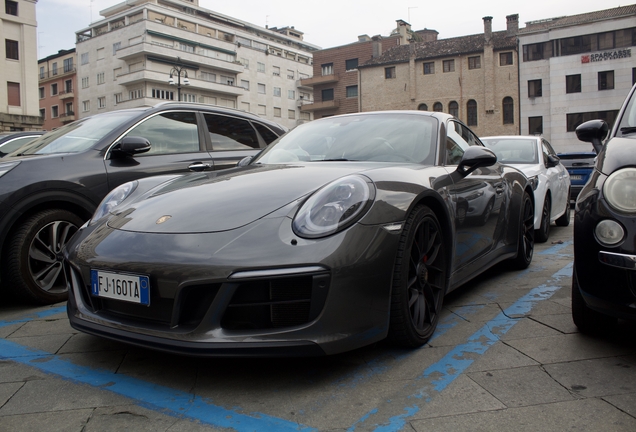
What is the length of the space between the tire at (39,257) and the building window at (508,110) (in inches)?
1951

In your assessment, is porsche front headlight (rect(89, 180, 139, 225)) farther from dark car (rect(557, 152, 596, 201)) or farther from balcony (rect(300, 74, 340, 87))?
balcony (rect(300, 74, 340, 87))

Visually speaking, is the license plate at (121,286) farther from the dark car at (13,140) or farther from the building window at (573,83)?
the building window at (573,83)

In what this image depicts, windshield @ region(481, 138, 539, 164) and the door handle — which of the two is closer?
the door handle

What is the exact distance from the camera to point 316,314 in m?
2.28

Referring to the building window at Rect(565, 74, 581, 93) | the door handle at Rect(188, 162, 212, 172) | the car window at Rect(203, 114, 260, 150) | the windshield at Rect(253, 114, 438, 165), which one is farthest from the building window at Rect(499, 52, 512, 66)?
the windshield at Rect(253, 114, 438, 165)

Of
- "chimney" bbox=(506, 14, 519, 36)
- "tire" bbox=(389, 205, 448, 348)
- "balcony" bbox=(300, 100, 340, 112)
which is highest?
"chimney" bbox=(506, 14, 519, 36)

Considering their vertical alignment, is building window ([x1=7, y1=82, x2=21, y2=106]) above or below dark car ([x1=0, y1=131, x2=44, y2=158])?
above

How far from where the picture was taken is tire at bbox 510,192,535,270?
16.1ft

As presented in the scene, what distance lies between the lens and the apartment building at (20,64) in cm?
3700

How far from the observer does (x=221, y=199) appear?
2758mm

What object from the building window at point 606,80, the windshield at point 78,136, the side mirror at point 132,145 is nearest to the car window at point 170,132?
the windshield at point 78,136

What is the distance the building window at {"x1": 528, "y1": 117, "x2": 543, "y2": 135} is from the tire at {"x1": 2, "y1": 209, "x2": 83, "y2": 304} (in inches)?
1904

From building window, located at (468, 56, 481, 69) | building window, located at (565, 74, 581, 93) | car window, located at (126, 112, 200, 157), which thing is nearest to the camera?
car window, located at (126, 112, 200, 157)

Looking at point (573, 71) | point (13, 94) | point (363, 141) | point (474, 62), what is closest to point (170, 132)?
point (363, 141)
